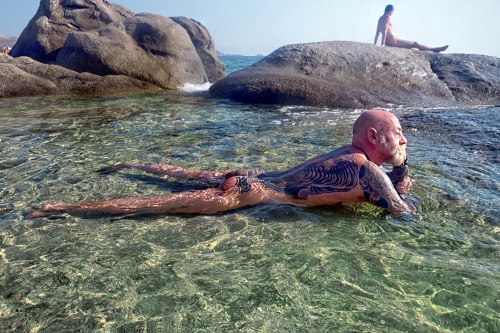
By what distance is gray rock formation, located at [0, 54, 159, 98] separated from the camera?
37.8 feet

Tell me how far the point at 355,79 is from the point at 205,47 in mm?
11988

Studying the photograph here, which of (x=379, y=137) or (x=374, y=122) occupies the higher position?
(x=374, y=122)

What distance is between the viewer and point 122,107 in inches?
388

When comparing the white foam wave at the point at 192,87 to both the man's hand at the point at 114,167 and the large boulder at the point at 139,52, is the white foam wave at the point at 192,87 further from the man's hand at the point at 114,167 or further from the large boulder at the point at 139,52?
the man's hand at the point at 114,167

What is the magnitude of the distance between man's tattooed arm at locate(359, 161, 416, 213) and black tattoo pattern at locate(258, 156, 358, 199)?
0.09 m

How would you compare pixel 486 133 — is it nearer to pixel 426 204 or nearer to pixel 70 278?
pixel 426 204

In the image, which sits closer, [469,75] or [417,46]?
[469,75]

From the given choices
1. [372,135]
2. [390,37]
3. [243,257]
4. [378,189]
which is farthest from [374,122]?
[390,37]

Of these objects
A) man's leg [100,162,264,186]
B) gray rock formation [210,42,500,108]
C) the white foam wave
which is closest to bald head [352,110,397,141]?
man's leg [100,162,264,186]

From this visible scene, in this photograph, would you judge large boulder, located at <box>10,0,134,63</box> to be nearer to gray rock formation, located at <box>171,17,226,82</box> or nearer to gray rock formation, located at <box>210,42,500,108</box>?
gray rock formation, located at <box>171,17,226,82</box>

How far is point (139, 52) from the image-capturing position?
46.4ft

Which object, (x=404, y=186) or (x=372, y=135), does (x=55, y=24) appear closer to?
(x=372, y=135)

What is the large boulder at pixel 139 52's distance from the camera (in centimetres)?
1345

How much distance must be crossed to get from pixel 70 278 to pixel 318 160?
99.8 inches
